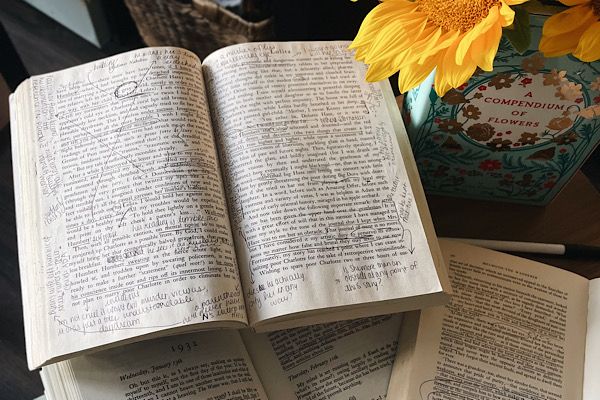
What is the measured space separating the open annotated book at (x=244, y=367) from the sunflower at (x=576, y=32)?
28cm

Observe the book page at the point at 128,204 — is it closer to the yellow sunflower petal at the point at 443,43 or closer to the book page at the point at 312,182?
the book page at the point at 312,182

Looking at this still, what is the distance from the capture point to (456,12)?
1.52 ft

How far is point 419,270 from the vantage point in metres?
0.53

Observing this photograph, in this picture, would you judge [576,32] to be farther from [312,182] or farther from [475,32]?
[312,182]

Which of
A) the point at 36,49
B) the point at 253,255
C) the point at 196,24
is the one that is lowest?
the point at 36,49

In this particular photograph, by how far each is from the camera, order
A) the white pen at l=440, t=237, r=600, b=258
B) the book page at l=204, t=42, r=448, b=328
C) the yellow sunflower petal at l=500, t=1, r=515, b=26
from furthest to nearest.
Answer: the white pen at l=440, t=237, r=600, b=258 < the book page at l=204, t=42, r=448, b=328 < the yellow sunflower petal at l=500, t=1, r=515, b=26

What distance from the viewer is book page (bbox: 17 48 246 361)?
1.61 feet

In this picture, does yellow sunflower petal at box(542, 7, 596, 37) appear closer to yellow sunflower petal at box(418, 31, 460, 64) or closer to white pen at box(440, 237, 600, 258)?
yellow sunflower petal at box(418, 31, 460, 64)

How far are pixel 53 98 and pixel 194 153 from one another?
149 millimetres

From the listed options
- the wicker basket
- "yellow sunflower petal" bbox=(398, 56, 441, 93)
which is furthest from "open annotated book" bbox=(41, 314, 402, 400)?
the wicker basket

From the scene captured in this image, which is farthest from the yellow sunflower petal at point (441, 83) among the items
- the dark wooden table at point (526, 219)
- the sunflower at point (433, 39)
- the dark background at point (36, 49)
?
the dark background at point (36, 49)

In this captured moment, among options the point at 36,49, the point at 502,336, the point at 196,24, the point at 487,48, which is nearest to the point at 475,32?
the point at 487,48

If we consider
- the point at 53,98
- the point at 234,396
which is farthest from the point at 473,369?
the point at 53,98

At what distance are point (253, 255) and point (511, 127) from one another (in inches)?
10.0
